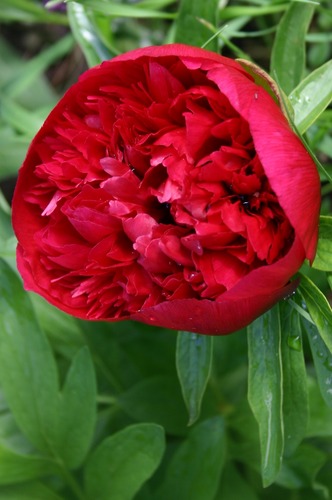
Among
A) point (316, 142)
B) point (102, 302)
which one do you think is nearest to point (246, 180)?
point (102, 302)

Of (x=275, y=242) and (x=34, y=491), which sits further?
(x=34, y=491)

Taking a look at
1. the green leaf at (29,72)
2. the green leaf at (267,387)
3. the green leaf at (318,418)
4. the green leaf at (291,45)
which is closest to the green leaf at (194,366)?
the green leaf at (267,387)

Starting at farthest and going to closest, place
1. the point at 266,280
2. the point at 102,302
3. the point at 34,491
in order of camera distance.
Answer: the point at 34,491 → the point at 102,302 → the point at 266,280

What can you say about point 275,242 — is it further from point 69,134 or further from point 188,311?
point 69,134

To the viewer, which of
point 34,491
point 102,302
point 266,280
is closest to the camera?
point 266,280

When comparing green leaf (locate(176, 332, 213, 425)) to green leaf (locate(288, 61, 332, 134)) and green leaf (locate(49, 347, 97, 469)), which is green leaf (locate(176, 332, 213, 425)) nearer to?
green leaf (locate(49, 347, 97, 469))

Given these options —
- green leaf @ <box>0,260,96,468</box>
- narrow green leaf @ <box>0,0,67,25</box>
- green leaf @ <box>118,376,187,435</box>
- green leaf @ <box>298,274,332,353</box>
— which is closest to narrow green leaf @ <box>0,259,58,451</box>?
green leaf @ <box>0,260,96,468</box>
